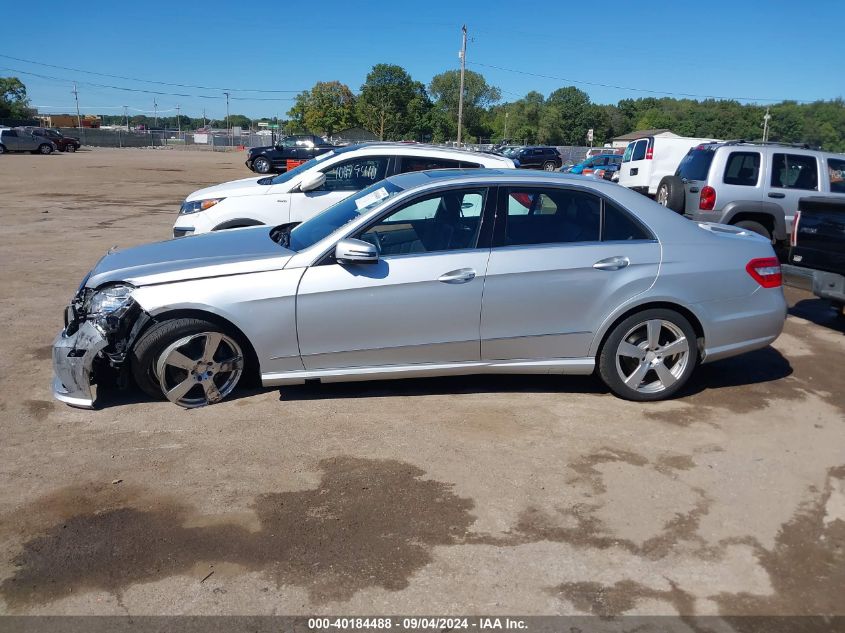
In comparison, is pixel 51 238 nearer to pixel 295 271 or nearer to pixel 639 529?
pixel 295 271

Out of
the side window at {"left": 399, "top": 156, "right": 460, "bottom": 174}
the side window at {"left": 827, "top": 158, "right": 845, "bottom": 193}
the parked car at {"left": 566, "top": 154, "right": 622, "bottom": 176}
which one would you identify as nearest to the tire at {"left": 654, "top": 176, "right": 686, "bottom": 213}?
the side window at {"left": 827, "top": 158, "right": 845, "bottom": 193}

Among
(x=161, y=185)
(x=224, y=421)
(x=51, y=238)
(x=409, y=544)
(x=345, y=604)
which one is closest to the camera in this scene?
(x=345, y=604)

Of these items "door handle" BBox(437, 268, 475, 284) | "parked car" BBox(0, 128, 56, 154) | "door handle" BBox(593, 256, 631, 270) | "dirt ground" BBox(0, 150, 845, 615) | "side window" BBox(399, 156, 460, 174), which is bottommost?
"dirt ground" BBox(0, 150, 845, 615)

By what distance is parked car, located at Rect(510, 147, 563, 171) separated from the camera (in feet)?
136

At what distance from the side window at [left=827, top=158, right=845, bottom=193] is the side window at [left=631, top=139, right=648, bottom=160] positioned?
8069mm

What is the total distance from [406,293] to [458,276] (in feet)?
1.24

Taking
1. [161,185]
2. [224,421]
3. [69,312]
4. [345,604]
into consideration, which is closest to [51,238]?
[69,312]

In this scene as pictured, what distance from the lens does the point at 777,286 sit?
212 inches

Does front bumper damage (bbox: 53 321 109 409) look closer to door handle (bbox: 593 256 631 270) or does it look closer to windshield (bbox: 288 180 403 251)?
windshield (bbox: 288 180 403 251)

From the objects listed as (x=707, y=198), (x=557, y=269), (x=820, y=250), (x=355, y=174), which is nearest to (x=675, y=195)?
(x=707, y=198)

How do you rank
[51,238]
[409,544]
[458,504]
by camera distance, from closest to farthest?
[409,544] → [458,504] → [51,238]

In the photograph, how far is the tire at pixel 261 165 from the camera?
34.8 meters

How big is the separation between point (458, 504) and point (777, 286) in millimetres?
3253

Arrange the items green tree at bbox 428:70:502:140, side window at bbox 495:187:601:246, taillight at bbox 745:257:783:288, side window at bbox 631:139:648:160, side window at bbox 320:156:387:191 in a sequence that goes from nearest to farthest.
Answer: side window at bbox 495:187:601:246 < taillight at bbox 745:257:783:288 < side window at bbox 320:156:387:191 < side window at bbox 631:139:648:160 < green tree at bbox 428:70:502:140
